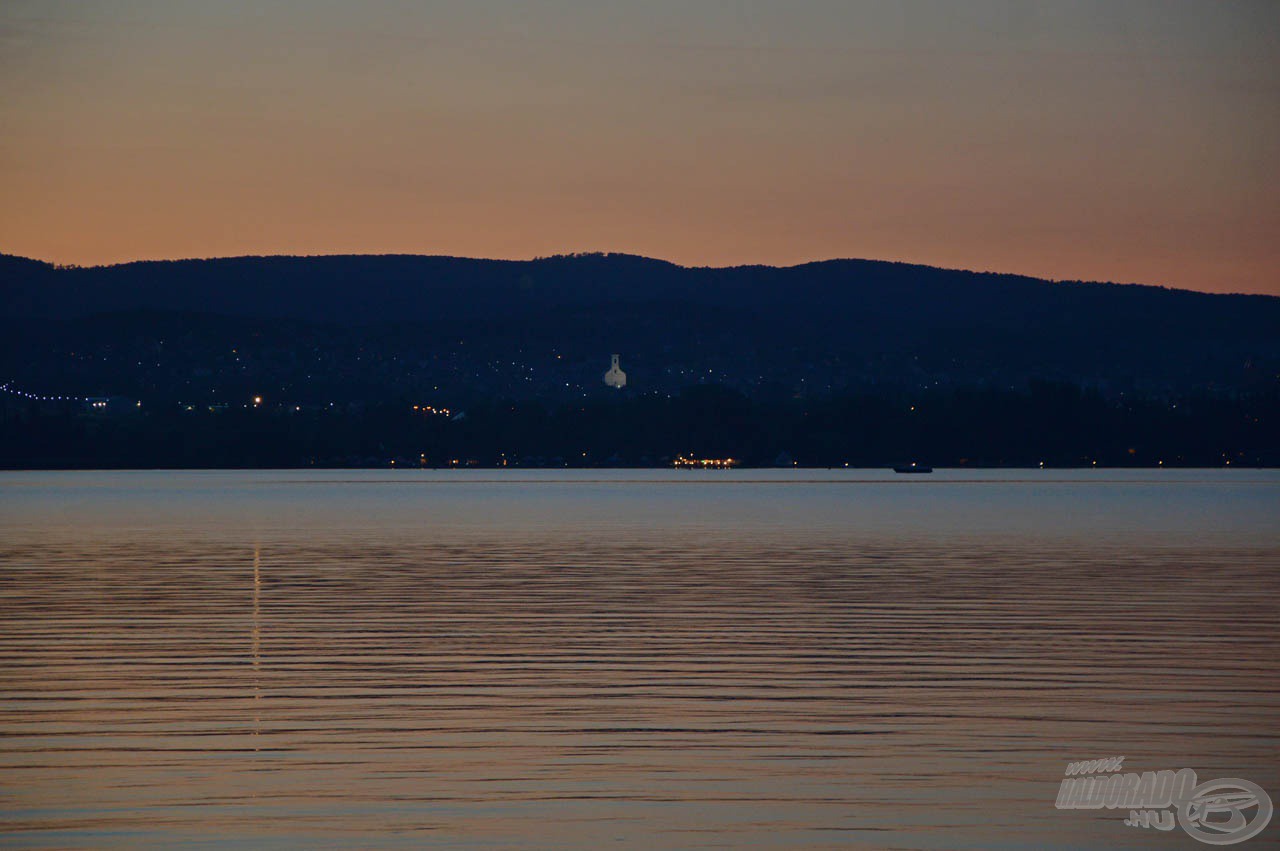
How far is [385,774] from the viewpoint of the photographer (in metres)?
18.9

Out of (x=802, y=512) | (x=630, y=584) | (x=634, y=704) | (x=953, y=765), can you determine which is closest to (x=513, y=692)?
(x=634, y=704)

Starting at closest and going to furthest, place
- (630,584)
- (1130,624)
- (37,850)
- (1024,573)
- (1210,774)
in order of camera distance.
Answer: (37,850)
(1210,774)
(1130,624)
(630,584)
(1024,573)

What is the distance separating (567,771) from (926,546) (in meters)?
45.0

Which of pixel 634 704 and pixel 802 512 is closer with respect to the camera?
pixel 634 704

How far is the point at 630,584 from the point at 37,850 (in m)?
29.3

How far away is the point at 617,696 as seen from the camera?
24.6 metres

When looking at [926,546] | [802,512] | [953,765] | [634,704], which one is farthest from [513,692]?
[802,512]

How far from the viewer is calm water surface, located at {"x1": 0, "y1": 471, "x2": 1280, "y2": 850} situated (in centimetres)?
1705

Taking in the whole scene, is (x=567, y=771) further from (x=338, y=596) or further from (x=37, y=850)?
(x=338, y=596)

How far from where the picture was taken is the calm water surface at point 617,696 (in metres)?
17.0

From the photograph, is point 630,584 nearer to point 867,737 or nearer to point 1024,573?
point 1024,573

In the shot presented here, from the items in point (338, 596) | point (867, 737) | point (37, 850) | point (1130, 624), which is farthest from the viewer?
point (338, 596)

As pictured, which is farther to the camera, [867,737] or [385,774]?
[867,737]

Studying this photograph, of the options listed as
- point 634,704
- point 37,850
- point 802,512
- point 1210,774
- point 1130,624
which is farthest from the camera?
point 802,512
